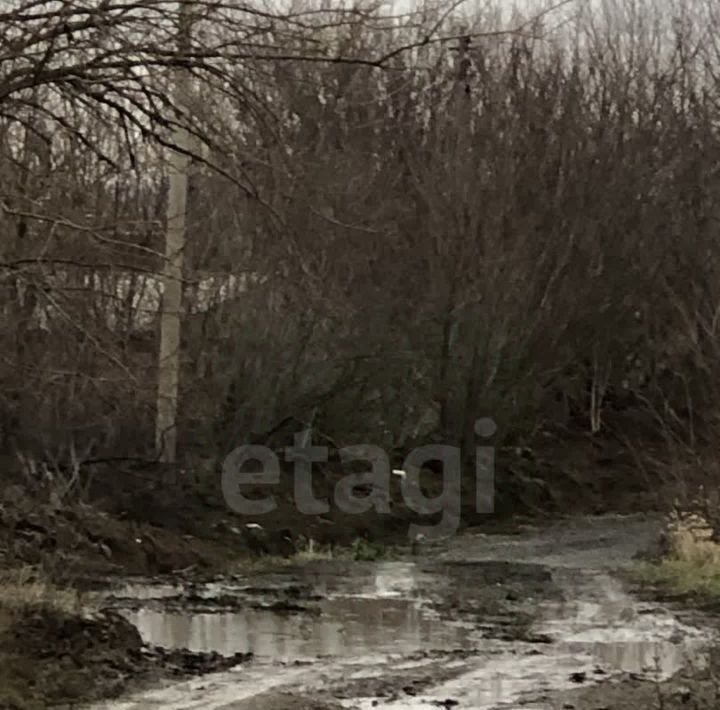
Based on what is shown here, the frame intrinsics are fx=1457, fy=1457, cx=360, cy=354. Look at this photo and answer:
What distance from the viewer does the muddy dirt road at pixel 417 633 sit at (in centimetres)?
842

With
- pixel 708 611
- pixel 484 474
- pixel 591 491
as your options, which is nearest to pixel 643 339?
pixel 591 491

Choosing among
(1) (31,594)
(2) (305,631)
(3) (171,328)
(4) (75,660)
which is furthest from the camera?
(3) (171,328)

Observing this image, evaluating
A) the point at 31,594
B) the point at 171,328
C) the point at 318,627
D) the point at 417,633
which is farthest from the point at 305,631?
the point at 171,328

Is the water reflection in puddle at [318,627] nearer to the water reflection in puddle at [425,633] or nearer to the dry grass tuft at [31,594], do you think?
the water reflection in puddle at [425,633]

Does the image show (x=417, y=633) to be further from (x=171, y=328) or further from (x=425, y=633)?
(x=171, y=328)

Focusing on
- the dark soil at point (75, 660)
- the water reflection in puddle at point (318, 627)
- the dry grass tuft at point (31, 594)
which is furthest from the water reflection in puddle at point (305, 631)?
the dry grass tuft at point (31, 594)

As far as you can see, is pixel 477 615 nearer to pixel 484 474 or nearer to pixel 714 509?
pixel 714 509

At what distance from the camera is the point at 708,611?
1171 centimetres

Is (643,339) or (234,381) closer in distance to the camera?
(234,381)

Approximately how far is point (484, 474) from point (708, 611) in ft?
30.4

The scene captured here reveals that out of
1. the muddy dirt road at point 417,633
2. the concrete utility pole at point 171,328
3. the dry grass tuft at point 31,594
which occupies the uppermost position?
the concrete utility pole at point 171,328

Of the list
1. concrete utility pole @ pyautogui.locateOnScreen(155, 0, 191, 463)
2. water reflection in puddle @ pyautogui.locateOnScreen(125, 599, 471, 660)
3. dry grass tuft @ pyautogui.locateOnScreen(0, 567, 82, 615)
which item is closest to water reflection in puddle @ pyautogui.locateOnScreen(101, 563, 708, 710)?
water reflection in puddle @ pyautogui.locateOnScreen(125, 599, 471, 660)

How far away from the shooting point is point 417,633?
34.9 ft

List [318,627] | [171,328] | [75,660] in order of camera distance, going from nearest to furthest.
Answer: [75,660] < [318,627] < [171,328]
